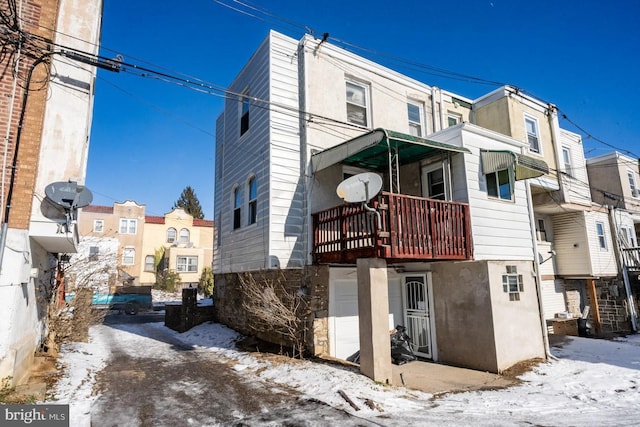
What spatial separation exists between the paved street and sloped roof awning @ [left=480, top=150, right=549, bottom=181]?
7772mm

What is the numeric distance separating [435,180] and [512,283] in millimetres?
3555

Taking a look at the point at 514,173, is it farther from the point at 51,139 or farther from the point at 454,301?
the point at 51,139

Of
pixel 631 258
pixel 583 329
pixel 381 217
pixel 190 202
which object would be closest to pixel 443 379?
pixel 381 217

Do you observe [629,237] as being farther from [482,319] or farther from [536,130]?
[482,319]

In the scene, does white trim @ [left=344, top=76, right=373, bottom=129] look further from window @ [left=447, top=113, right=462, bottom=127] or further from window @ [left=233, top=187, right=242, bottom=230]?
window @ [left=233, top=187, right=242, bottom=230]

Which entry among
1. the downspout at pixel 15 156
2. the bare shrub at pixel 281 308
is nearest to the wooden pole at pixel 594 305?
the bare shrub at pixel 281 308

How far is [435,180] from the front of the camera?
34.8ft

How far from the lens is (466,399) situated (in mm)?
6859

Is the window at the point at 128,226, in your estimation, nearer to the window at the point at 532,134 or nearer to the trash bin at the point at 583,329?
the window at the point at 532,134

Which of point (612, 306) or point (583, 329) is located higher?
point (612, 306)

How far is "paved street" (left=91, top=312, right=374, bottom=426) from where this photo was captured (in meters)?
5.57

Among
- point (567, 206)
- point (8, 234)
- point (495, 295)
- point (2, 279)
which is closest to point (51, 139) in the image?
point (8, 234)

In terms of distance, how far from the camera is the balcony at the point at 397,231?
795 cm

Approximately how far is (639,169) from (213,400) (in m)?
26.9
